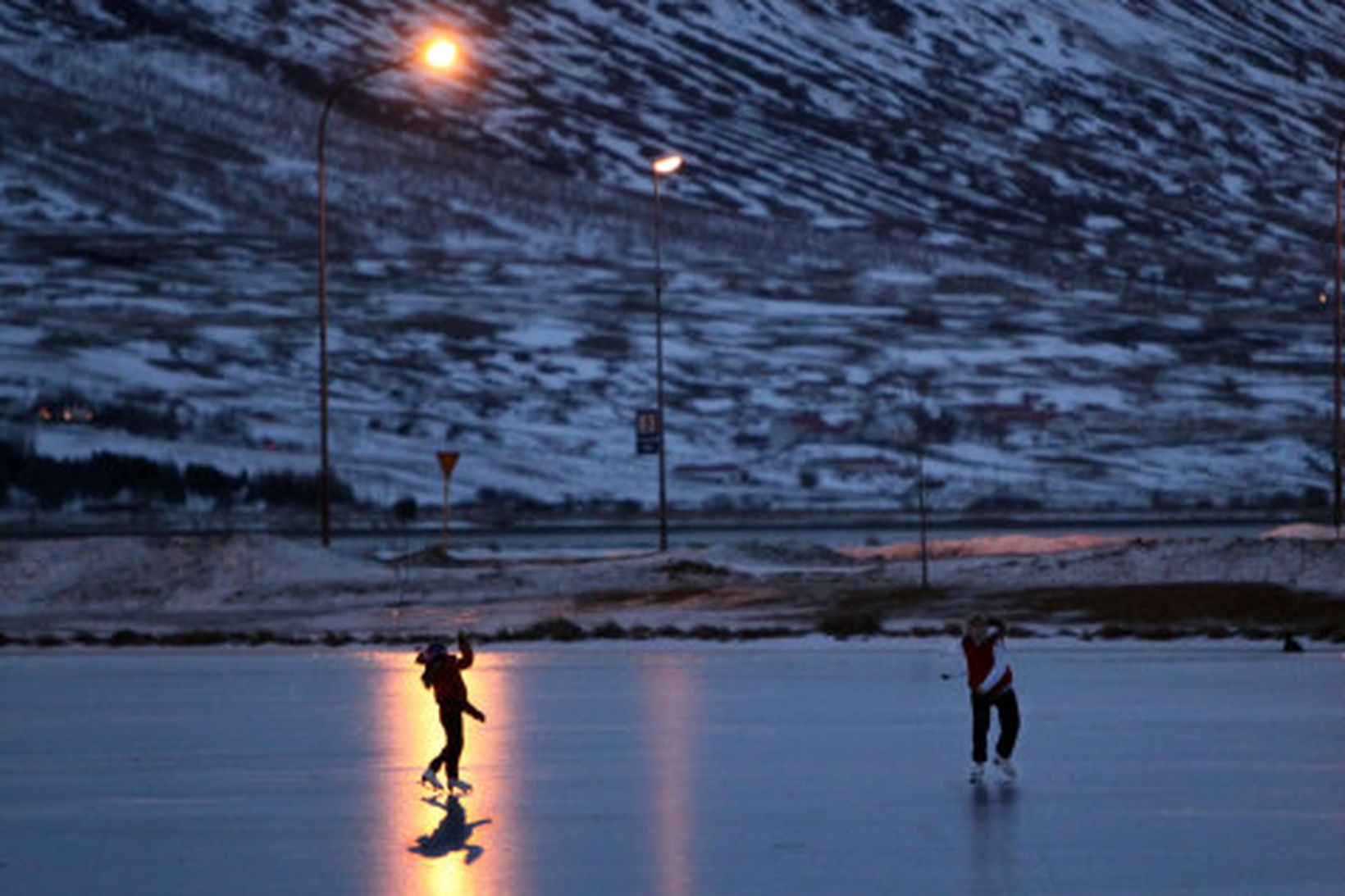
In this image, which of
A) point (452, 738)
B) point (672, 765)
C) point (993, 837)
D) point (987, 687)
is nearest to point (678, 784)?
point (672, 765)

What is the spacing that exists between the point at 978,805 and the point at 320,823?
404 centimetres

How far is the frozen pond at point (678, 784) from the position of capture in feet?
45.4

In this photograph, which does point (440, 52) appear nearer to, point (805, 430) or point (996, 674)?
point (996, 674)

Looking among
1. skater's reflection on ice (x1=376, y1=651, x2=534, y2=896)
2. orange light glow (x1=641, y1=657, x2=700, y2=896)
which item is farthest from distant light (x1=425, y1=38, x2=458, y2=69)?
skater's reflection on ice (x1=376, y1=651, x2=534, y2=896)

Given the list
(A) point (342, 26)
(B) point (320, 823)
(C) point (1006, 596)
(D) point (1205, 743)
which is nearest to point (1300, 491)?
(C) point (1006, 596)

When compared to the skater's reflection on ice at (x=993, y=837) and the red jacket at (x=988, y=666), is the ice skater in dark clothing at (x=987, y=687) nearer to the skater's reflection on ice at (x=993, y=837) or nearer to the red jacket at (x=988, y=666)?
the red jacket at (x=988, y=666)

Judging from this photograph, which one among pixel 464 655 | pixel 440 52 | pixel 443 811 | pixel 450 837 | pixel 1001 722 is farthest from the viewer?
pixel 440 52

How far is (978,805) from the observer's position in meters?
16.5

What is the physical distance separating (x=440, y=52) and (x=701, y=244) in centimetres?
9044

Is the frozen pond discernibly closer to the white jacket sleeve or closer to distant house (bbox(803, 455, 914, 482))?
the white jacket sleeve

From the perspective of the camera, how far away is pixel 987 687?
699 inches

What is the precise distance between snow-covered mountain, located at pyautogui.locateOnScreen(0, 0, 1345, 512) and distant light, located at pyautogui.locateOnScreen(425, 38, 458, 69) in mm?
37289

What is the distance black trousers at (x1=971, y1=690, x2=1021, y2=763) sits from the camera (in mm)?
17750

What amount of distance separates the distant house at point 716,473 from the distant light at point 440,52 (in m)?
41.8
